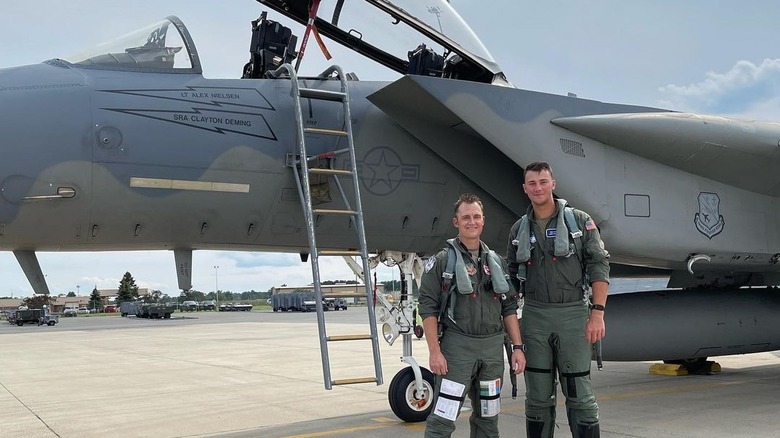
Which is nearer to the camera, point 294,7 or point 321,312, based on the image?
point 321,312

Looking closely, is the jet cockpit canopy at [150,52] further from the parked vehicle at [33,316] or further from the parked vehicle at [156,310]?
the parked vehicle at [156,310]

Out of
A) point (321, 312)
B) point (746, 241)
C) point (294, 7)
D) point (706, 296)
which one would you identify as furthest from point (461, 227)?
point (706, 296)

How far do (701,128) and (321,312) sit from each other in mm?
4027

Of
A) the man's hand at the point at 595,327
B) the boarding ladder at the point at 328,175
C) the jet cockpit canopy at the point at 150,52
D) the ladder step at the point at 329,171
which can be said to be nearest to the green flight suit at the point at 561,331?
the man's hand at the point at 595,327

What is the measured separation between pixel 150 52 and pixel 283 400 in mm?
4587

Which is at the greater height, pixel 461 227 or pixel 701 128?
pixel 701 128

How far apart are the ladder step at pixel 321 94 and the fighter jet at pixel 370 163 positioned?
0.7 inches

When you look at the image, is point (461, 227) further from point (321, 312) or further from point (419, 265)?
point (419, 265)

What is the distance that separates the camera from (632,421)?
19.7 feet

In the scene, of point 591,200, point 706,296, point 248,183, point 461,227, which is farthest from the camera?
Answer: point 706,296

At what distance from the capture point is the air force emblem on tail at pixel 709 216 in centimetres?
644

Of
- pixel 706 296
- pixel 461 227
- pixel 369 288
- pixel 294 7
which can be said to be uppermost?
pixel 294 7

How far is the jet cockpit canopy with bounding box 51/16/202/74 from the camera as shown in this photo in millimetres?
5227

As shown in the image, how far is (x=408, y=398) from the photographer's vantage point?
5.99m
